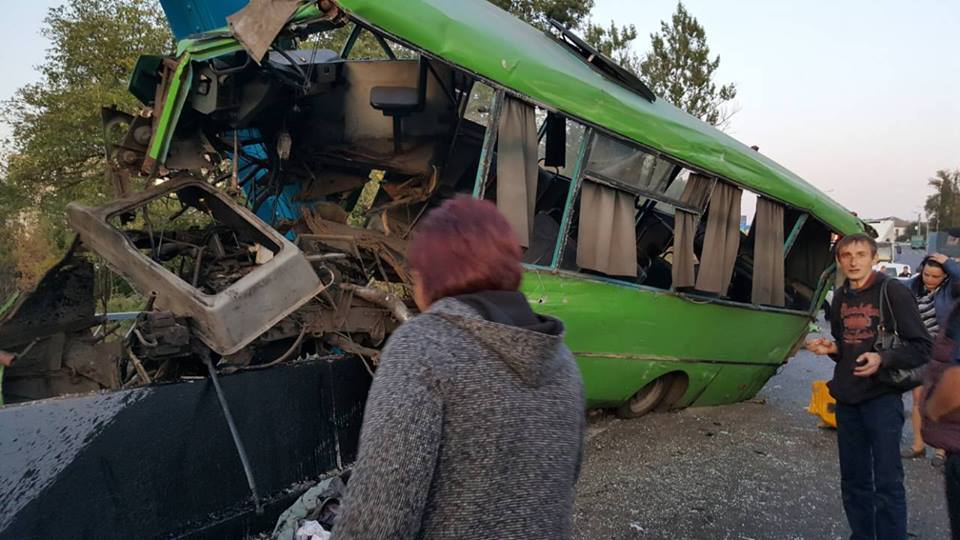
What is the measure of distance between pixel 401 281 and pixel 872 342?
283cm

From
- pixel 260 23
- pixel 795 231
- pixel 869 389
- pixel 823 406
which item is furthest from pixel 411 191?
pixel 823 406

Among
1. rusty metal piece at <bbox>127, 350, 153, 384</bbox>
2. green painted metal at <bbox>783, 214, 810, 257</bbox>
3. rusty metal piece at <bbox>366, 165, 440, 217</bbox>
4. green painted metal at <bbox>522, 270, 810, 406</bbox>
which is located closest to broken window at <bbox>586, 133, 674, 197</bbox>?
green painted metal at <bbox>522, 270, 810, 406</bbox>

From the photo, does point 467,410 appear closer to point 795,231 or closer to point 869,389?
point 869,389

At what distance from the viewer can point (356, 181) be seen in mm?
5262

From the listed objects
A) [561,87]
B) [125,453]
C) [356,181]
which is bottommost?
[125,453]

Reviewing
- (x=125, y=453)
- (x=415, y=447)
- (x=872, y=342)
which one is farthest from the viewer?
(x=872, y=342)

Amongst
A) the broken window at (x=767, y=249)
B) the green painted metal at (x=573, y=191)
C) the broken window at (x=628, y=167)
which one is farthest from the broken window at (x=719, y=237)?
the green painted metal at (x=573, y=191)

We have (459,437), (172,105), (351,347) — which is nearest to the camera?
(459,437)

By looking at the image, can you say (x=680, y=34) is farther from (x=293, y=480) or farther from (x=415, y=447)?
(x=415, y=447)

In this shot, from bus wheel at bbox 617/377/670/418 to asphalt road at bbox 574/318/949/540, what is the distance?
0.10 meters

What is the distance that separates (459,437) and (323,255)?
270 cm

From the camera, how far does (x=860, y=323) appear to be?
3076 mm

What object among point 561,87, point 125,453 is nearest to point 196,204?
point 125,453

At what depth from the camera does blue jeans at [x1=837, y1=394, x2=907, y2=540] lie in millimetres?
2877
